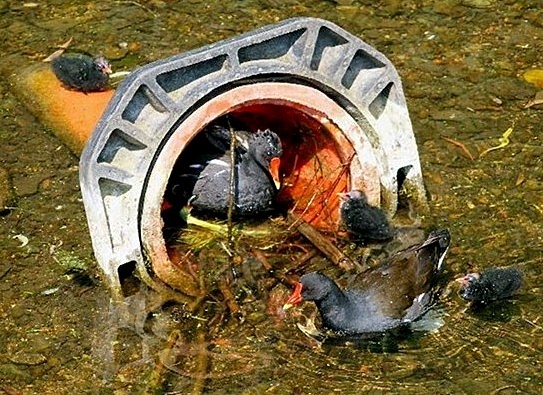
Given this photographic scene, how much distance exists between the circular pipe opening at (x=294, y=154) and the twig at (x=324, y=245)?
0.15 metres

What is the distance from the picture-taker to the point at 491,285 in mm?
6340

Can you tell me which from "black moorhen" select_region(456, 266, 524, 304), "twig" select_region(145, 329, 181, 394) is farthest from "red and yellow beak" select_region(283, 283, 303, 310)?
"black moorhen" select_region(456, 266, 524, 304)

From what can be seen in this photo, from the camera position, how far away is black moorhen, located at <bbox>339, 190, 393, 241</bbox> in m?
6.88

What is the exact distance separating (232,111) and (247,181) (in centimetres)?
61

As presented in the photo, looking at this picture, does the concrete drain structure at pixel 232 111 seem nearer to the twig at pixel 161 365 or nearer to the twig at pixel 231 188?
the twig at pixel 231 188

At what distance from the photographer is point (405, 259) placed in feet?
21.7

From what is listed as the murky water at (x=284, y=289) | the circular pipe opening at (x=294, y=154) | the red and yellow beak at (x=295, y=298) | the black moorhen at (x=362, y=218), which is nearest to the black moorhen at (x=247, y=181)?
the circular pipe opening at (x=294, y=154)

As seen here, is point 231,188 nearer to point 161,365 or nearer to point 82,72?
point 161,365

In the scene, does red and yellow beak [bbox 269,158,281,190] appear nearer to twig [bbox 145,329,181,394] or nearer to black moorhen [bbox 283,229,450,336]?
black moorhen [bbox 283,229,450,336]

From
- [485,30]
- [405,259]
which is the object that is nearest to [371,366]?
[405,259]

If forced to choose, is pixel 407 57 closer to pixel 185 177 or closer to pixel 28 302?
pixel 185 177

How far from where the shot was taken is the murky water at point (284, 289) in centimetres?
606

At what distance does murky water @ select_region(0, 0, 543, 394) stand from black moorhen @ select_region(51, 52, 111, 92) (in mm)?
386

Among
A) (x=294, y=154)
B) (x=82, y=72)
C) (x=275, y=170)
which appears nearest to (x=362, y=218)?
(x=275, y=170)
